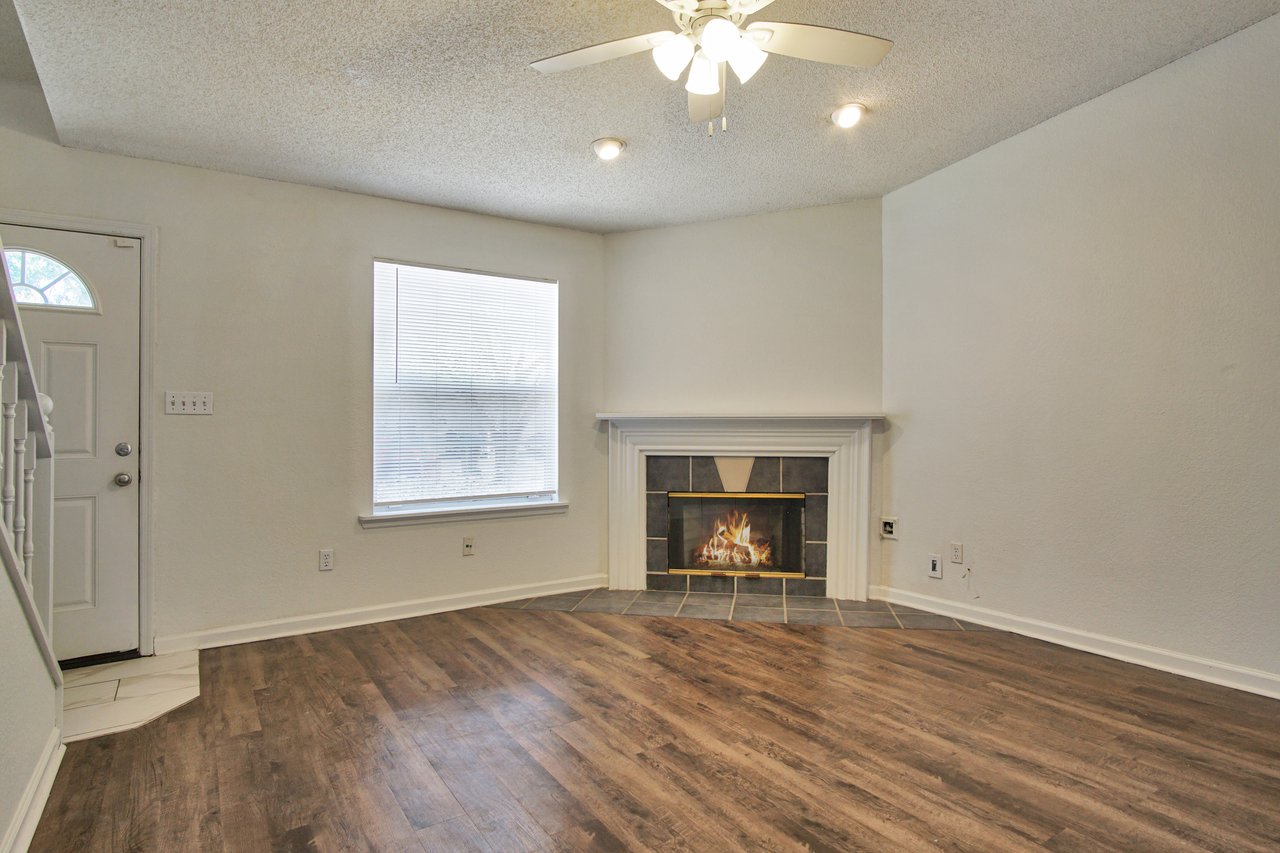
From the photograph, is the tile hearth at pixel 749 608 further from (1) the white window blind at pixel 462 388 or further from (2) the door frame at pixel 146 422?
(2) the door frame at pixel 146 422

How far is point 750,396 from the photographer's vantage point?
417 centimetres

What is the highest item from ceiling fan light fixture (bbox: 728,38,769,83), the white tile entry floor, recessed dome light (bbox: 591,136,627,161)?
recessed dome light (bbox: 591,136,627,161)

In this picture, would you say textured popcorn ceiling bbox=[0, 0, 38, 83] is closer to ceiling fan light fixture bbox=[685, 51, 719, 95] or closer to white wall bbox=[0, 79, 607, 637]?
white wall bbox=[0, 79, 607, 637]

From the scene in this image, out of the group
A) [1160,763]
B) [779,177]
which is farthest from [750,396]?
[1160,763]

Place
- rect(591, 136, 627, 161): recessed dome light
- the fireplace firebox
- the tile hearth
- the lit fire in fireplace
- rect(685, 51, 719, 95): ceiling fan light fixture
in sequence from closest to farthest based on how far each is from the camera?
rect(685, 51, 719, 95): ceiling fan light fixture < rect(591, 136, 627, 161): recessed dome light < the tile hearth < the fireplace firebox < the lit fire in fireplace

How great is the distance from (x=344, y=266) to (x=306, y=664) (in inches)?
79.8

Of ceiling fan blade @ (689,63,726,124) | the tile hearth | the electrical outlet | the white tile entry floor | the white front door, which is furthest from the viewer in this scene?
the electrical outlet

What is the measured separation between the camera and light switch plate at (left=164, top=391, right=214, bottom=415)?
3.12 m

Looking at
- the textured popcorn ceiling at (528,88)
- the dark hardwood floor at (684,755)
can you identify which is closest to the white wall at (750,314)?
the textured popcorn ceiling at (528,88)

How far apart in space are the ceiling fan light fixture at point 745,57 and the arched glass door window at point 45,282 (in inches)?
119

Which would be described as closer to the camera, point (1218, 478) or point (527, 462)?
point (1218, 478)

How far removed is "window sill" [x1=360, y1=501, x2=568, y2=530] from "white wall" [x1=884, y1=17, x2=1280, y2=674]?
7.09 ft

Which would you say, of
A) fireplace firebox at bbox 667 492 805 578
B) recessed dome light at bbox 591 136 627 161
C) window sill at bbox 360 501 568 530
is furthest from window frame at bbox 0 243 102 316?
fireplace firebox at bbox 667 492 805 578

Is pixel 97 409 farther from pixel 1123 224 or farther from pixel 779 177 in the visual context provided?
pixel 1123 224
